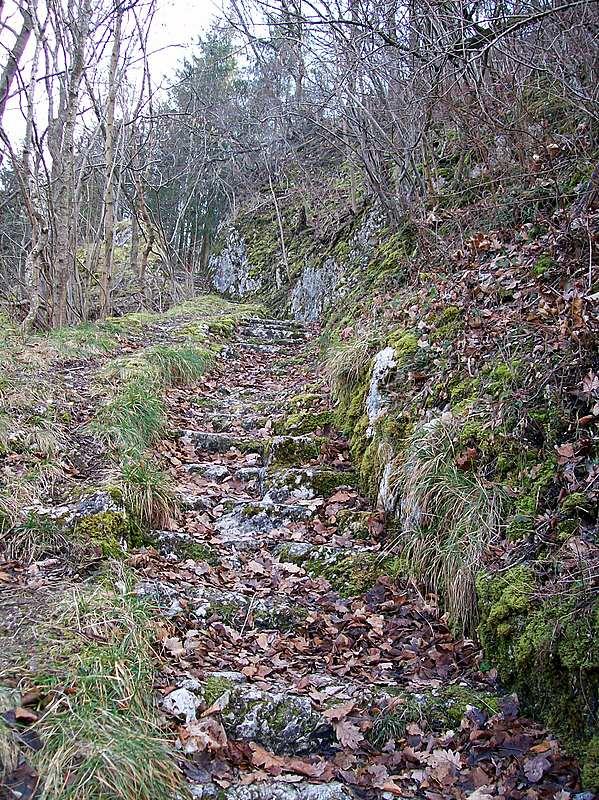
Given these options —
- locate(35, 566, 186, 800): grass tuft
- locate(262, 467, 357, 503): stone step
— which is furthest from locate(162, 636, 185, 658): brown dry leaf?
locate(262, 467, 357, 503): stone step

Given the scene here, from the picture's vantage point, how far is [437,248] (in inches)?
264

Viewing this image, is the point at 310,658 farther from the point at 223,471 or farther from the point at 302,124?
the point at 302,124

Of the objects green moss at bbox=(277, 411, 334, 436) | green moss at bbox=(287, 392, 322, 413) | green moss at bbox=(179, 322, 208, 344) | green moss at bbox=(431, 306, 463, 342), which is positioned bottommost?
green moss at bbox=(277, 411, 334, 436)

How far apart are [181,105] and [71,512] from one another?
1848 cm

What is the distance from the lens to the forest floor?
260cm

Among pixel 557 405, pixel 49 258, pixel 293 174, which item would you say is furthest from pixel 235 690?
pixel 293 174

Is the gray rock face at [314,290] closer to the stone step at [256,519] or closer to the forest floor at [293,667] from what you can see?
the forest floor at [293,667]

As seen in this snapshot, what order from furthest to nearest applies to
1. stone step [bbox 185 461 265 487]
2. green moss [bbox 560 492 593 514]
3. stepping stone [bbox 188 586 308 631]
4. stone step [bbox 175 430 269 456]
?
stone step [bbox 175 430 269 456], stone step [bbox 185 461 265 487], stepping stone [bbox 188 586 308 631], green moss [bbox 560 492 593 514]

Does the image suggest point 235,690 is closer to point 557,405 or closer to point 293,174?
point 557,405

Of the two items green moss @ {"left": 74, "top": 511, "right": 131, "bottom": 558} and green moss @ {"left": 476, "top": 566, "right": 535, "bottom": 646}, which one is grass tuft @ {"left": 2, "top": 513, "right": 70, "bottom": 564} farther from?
green moss @ {"left": 476, "top": 566, "right": 535, "bottom": 646}

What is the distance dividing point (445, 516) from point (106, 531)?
7.62 ft

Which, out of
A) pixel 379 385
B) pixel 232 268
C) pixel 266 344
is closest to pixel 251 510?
pixel 379 385

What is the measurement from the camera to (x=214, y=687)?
308 centimetres

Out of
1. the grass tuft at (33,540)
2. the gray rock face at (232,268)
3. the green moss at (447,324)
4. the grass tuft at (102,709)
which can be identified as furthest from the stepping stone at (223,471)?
the gray rock face at (232,268)
